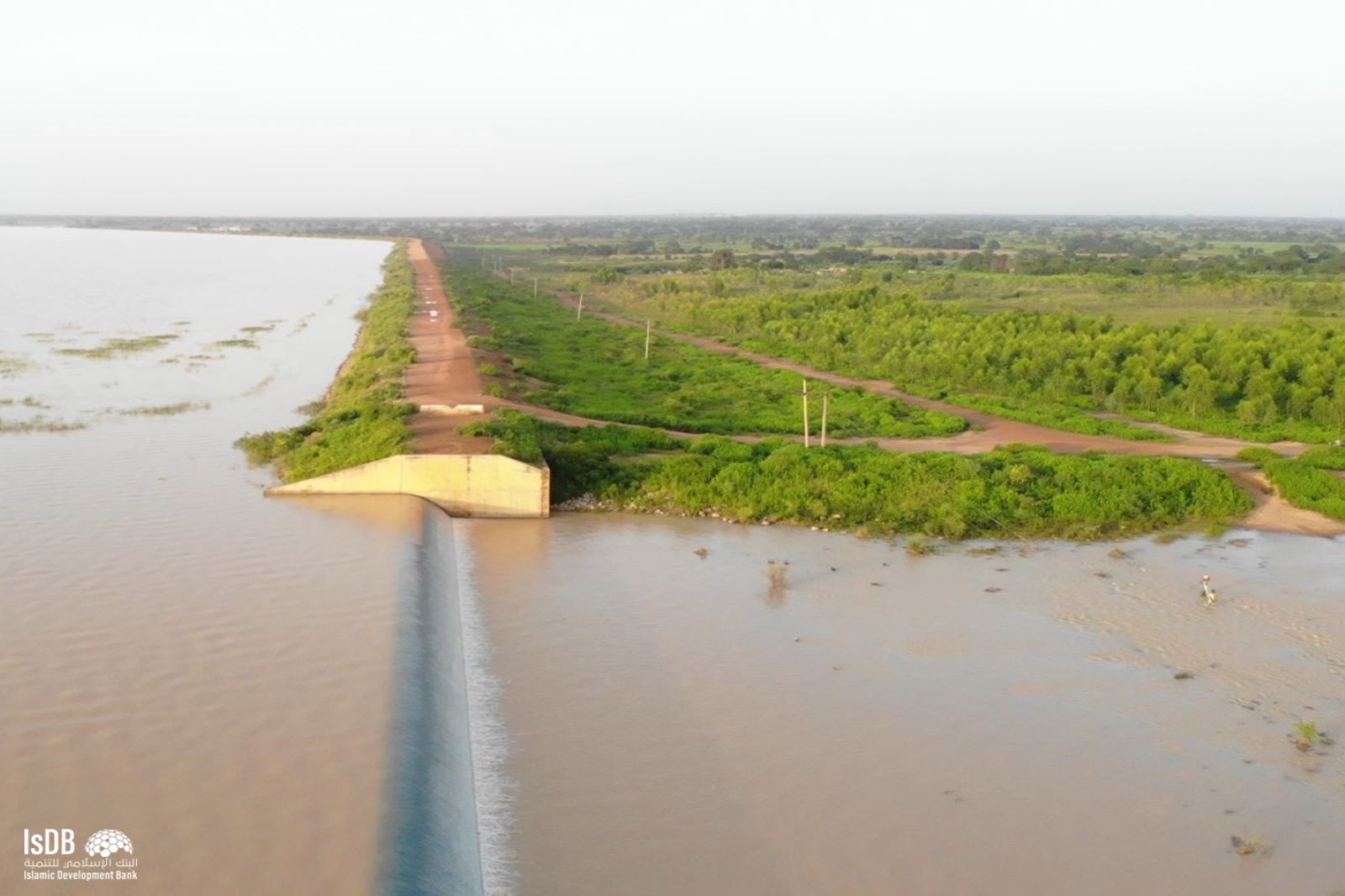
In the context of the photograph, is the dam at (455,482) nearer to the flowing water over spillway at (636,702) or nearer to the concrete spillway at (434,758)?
the flowing water over spillway at (636,702)

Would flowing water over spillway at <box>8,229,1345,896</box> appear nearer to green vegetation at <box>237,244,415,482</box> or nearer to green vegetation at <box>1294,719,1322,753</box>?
green vegetation at <box>1294,719,1322,753</box>

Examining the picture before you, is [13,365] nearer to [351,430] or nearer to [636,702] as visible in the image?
[351,430]

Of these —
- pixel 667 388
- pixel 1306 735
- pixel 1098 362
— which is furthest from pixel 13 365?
pixel 1306 735

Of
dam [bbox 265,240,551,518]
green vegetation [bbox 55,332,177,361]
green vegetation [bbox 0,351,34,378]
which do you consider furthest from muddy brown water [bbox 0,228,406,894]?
green vegetation [bbox 55,332,177,361]

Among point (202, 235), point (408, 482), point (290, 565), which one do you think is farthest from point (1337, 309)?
point (202, 235)

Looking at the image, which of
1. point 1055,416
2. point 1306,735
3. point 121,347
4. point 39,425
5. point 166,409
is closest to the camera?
point 1306,735

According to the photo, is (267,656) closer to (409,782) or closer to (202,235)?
(409,782)
